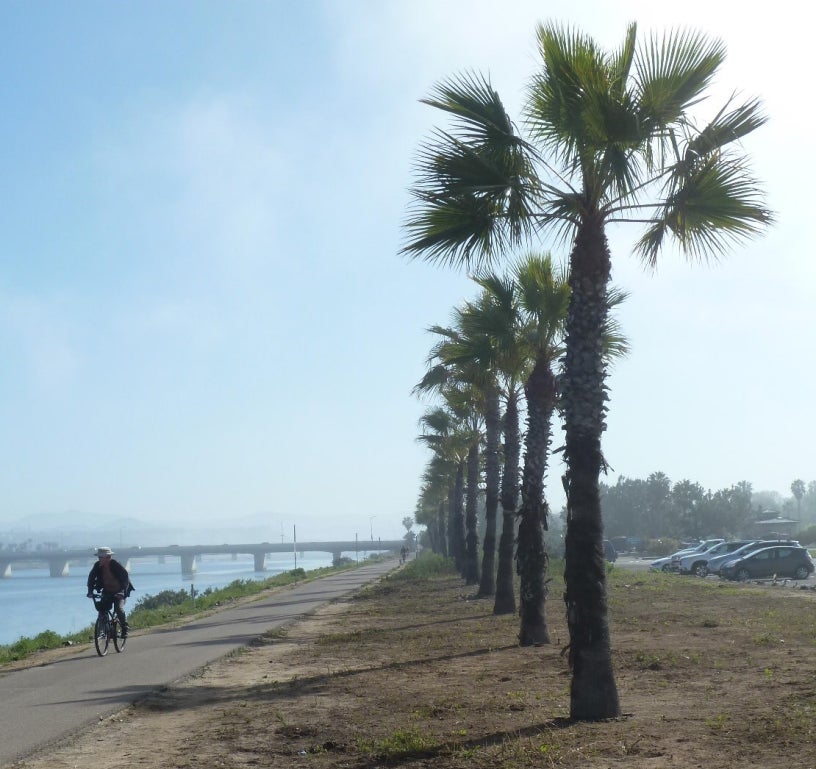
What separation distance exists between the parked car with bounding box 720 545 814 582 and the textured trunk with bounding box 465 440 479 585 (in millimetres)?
9544

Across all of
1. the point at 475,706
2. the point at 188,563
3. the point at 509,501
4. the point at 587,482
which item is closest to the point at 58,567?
the point at 188,563

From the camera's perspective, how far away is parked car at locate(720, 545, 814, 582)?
116 ft

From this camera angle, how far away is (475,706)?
9.82 metres

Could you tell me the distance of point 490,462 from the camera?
92.1 ft

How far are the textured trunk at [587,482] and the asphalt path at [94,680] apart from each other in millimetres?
4821

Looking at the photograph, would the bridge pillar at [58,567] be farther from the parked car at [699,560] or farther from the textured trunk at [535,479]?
the textured trunk at [535,479]

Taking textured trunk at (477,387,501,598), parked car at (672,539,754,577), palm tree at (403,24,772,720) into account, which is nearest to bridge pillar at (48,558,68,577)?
parked car at (672,539,754,577)

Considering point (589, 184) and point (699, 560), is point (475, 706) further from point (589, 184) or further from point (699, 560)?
point (699, 560)

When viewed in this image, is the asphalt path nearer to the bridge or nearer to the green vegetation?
the green vegetation

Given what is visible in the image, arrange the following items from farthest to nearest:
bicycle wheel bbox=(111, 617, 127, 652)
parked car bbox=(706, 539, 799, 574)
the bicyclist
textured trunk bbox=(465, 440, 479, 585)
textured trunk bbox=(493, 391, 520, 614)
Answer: parked car bbox=(706, 539, 799, 574)
textured trunk bbox=(465, 440, 479, 585)
textured trunk bbox=(493, 391, 520, 614)
bicycle wheel bbox=(111, 617, 127, 652)
the bicyclist

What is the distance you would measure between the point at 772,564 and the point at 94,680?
94.4 ft

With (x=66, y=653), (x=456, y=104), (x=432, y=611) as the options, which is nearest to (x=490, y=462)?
Answer: (x=432, y=611)

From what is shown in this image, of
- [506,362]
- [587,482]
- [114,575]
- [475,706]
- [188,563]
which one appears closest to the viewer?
[587,482]

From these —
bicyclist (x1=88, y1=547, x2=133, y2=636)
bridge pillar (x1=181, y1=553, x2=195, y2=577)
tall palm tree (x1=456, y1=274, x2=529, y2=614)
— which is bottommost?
bridge pillar (x1=181, y1=553, x2=195, y2=577)
